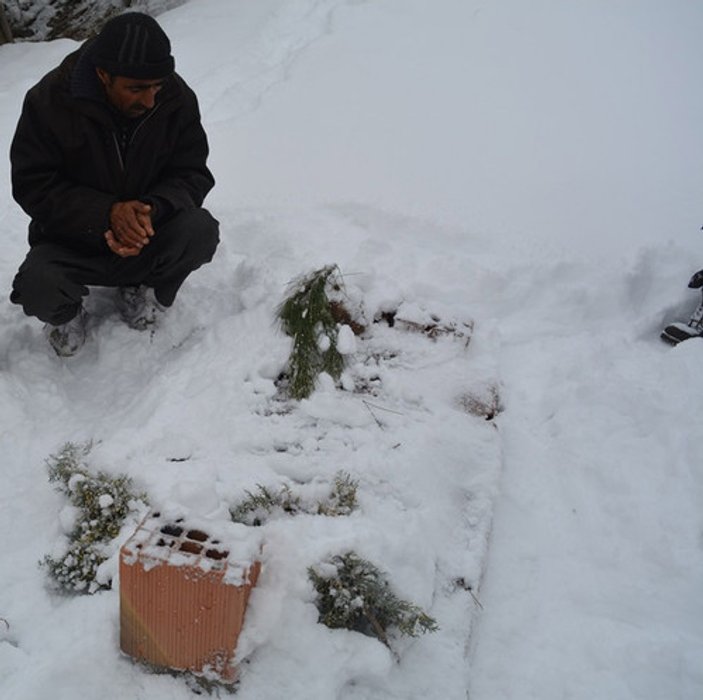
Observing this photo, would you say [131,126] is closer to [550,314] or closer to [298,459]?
[298,459]

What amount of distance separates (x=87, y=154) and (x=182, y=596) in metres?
1.69

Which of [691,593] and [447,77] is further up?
[447,77]

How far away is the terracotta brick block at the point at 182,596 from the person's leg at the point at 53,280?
1.16 metres

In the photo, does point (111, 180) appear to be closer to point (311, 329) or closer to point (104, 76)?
point (104, 76)

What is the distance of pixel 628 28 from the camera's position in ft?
20.2

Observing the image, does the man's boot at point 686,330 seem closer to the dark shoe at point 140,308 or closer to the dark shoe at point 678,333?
the dark shoe at point 678,333

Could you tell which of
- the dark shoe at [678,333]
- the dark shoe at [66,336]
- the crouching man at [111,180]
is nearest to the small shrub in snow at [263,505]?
the crouching man at [111,180]

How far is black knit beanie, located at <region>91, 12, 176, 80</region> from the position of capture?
6.63 ft

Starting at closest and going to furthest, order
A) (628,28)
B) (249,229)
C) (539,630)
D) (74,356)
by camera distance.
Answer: (539,630) → (74,356) → (249,229) → (628,28)

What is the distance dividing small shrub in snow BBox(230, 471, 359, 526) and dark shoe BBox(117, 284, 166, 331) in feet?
3.70

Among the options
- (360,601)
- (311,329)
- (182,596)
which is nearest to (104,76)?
(311,329)

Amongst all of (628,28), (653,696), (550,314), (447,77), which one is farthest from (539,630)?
(628,28)

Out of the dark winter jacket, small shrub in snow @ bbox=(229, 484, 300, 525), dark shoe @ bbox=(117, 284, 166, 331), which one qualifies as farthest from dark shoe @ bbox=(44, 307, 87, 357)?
small shrub in snow @ bbox=(229, 484, 300, 525)

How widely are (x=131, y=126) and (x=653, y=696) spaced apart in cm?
248
